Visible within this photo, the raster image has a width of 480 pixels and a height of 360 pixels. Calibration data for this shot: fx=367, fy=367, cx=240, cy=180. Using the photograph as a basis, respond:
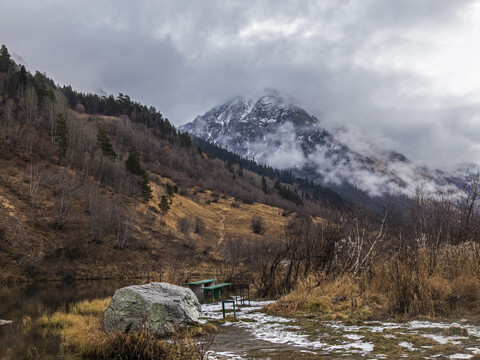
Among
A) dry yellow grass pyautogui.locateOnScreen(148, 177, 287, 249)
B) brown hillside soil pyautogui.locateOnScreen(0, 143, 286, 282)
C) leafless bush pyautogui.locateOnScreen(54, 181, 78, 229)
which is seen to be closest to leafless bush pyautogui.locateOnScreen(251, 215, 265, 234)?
dry yellow grass pyautogui.locateOnScreen(148, 177, 287, 249)

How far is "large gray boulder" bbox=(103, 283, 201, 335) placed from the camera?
9000 mm

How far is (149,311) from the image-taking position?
9.27 meters

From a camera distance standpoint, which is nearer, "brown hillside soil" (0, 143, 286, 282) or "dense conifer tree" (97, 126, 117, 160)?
"brown hillside soil" (0, 143, 286, 282)

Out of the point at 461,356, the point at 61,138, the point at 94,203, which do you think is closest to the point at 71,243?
the point at 94,203

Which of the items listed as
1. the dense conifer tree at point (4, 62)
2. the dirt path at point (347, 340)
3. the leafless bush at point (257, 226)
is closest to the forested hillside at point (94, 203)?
the dense conifer tree at point (4, 62)

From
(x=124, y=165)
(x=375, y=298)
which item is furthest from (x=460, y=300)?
(x=124, y=165)

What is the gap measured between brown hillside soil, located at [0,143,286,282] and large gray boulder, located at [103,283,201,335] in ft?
40.5

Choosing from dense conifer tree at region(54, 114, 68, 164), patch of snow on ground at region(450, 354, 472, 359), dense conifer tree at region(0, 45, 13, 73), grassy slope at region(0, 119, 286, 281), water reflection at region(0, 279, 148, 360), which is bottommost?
water reflection at region(0, 279, 148, 360)

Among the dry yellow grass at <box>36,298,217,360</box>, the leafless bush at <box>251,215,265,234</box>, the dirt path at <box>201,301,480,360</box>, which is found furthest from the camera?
the leafless bush at <box>251,215,265,234</box>

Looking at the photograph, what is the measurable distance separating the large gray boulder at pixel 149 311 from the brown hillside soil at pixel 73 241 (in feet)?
40.5

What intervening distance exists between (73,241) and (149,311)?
33301mm

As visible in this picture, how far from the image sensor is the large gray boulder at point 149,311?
9.00 metres

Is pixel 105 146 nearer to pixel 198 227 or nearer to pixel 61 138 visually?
pixel 61 138

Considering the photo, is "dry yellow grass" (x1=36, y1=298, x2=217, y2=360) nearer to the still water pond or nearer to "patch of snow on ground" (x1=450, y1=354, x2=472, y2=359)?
the still water pond
